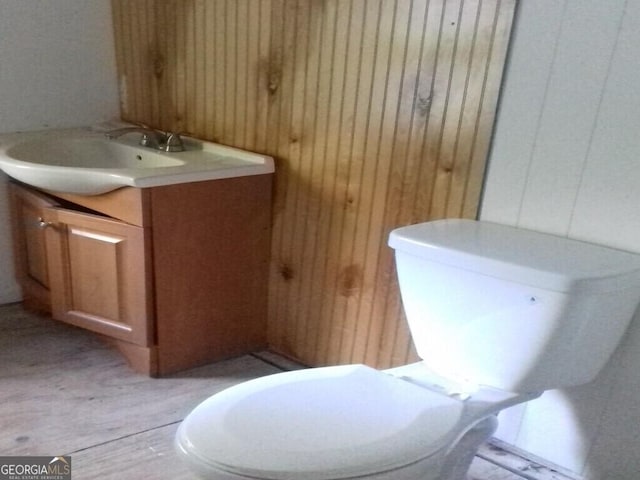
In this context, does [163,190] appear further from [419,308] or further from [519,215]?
[519,215]

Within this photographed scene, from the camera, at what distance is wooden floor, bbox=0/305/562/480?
65.1 inches

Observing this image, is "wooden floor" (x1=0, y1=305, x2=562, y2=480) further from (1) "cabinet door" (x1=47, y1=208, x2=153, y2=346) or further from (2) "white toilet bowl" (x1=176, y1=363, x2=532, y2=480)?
(2) "white toilet bowl" (x1=176, y1=363, x2=532, y2=480)

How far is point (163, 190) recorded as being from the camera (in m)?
1.87

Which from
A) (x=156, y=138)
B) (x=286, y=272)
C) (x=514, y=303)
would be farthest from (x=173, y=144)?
(x=514, y=303)

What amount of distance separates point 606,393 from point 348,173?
2.91 feet

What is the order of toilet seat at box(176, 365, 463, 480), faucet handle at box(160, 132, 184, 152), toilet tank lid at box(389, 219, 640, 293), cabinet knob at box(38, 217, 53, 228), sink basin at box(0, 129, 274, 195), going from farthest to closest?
faucet handle at box(160, 132, 184, 152) < cabinet knob at box(38, 217, 53, 228) < sink basin at box(0, 129, 274, 195) < toilet tank lid at box(389, 219, 640, 293) < toilet seat at box(176, 365, 463, 480)

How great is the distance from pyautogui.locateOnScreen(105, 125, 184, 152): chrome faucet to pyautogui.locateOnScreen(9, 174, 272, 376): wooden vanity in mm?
307

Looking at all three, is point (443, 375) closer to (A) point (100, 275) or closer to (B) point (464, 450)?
(B) point (464, 450)

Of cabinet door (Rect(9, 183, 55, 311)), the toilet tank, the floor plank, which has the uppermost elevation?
the toilet tank

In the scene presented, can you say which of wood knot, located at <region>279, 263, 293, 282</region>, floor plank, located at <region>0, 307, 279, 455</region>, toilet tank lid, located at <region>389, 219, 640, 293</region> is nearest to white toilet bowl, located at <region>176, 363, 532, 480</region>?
toilet tank lid, located at <region>389, 219, 640, 293</region>

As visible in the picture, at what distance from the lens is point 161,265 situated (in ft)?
6.36

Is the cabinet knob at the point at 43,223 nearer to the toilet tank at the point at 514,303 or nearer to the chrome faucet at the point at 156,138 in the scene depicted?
the chrome faucet at the point at 156,138

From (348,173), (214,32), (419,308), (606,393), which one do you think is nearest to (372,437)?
(419,308)

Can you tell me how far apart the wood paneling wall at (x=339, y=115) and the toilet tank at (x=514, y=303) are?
0.30m
